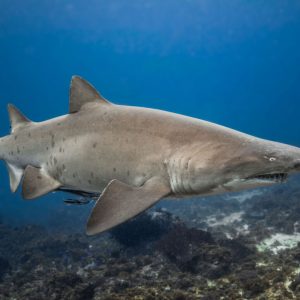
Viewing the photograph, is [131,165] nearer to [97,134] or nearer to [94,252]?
[97,134]

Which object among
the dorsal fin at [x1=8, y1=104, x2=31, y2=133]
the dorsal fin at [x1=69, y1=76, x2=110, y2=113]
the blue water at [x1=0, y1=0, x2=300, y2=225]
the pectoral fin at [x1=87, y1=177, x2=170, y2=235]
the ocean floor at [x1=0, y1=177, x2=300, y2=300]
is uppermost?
the blue water at [x1=0, y1=0, x2=300, y2=225]

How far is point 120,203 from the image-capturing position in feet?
11.6

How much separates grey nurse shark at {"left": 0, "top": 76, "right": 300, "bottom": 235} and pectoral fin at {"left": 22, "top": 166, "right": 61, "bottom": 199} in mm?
16

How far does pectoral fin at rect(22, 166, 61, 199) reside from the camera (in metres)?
5.25

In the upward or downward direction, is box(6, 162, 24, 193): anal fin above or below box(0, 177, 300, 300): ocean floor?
above

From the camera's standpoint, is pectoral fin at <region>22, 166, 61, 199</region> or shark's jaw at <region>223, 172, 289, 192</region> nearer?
shark's jaw at <region>223, 172, 289, 192</region>

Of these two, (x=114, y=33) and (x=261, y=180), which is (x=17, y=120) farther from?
(x=114, y=33)

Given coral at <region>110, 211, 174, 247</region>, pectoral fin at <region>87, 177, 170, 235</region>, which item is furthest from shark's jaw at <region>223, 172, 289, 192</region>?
coral at <region>110, 211, 174, 247</region>

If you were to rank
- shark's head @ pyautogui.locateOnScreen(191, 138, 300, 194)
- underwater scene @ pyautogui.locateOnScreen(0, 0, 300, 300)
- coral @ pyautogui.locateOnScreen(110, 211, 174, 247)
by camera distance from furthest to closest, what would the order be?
coral @ pyautogui.locateOnScreen(110, 211, 174, 247) → underwater scene @ pyautogui.locateOnScreen(0, 0, 300, 300) → shark's head @ pyautogui.locateOnScreen(191, 138, 300, 194)

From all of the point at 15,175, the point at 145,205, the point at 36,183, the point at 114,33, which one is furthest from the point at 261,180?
the point at 114,33

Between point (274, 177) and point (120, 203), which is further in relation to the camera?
point (120, 203)

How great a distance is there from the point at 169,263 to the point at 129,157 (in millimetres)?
5941

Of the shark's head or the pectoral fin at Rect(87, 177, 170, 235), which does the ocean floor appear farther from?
→ the shark's head

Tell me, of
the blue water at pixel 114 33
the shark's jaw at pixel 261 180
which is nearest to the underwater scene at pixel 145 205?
the shark's jaw at pixel 261 180
